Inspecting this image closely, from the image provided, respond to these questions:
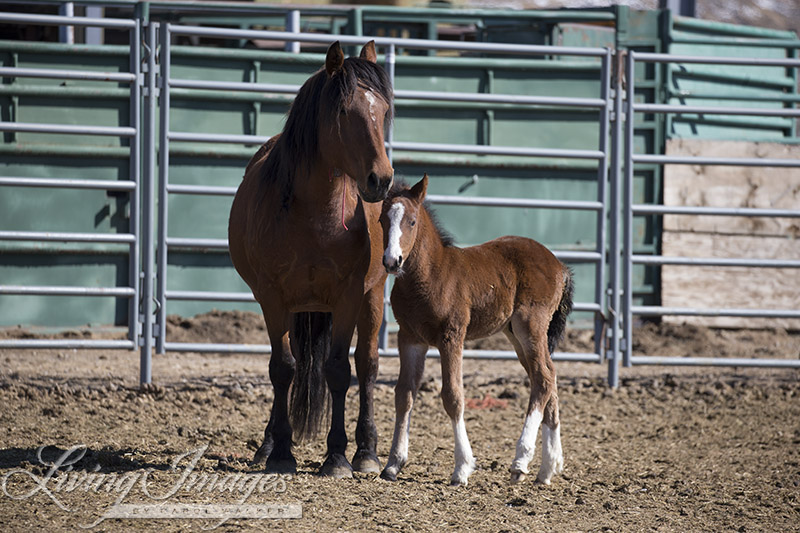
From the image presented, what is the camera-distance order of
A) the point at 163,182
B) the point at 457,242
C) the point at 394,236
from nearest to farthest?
the point at 394,236
the point at 163,182
the point at 457,242

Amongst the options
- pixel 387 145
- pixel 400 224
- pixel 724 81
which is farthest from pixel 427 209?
pixel 724 81

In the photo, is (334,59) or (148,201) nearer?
(334,59)

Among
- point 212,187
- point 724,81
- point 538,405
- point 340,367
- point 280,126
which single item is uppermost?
point 724,81

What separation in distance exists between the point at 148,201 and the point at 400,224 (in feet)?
10.5

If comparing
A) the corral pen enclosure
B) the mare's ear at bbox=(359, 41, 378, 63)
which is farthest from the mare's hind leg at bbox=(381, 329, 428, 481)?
the mare's ear at bbox=(359, 41, 378, 63)

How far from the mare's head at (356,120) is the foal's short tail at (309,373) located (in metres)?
1.06

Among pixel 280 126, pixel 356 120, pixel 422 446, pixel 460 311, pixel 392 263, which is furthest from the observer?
pixel 280 126

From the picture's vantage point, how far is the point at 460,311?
4477 millimetres

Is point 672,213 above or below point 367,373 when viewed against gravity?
above

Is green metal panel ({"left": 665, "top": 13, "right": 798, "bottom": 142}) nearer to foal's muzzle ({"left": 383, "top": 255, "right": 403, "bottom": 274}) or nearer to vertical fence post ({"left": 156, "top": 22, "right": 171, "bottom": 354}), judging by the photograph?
vertical fence post ({"left": 156, "top": 22, "right": 171, "bottom": 354})

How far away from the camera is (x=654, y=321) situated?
8.98 meters

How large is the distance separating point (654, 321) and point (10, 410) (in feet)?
18.9

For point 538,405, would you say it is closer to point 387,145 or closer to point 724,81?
point 387,145

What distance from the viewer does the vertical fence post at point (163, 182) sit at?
6766 millimetres
